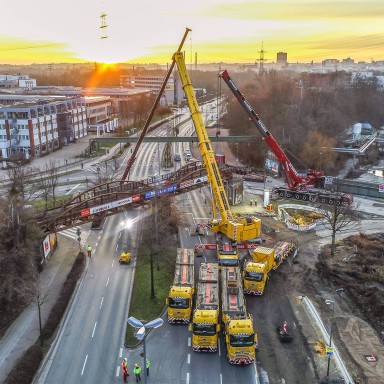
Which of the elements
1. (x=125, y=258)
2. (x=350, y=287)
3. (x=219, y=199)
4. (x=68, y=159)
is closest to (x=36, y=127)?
(x=68, y=159)

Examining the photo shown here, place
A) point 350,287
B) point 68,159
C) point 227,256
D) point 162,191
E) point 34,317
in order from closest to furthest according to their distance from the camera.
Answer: point 34,317 → point 350,287 → point 227,256 → point 162,191 → point 68,159

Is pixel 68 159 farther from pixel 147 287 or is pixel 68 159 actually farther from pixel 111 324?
pixel 111 324

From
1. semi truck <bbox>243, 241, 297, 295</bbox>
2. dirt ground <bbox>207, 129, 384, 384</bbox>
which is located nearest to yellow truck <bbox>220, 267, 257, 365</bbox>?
semi truck <bbox>243, 241, 297, 295</bbox>

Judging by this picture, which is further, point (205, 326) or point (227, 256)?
point (227, 256)

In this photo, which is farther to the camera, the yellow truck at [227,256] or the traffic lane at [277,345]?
→ the yellow truck at [227,256]

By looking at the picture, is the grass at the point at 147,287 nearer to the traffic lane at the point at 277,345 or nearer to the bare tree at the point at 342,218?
the traffic lane at the point at 277,345

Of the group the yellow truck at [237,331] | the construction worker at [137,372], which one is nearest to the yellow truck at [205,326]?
the yellow truck at [237,331]
